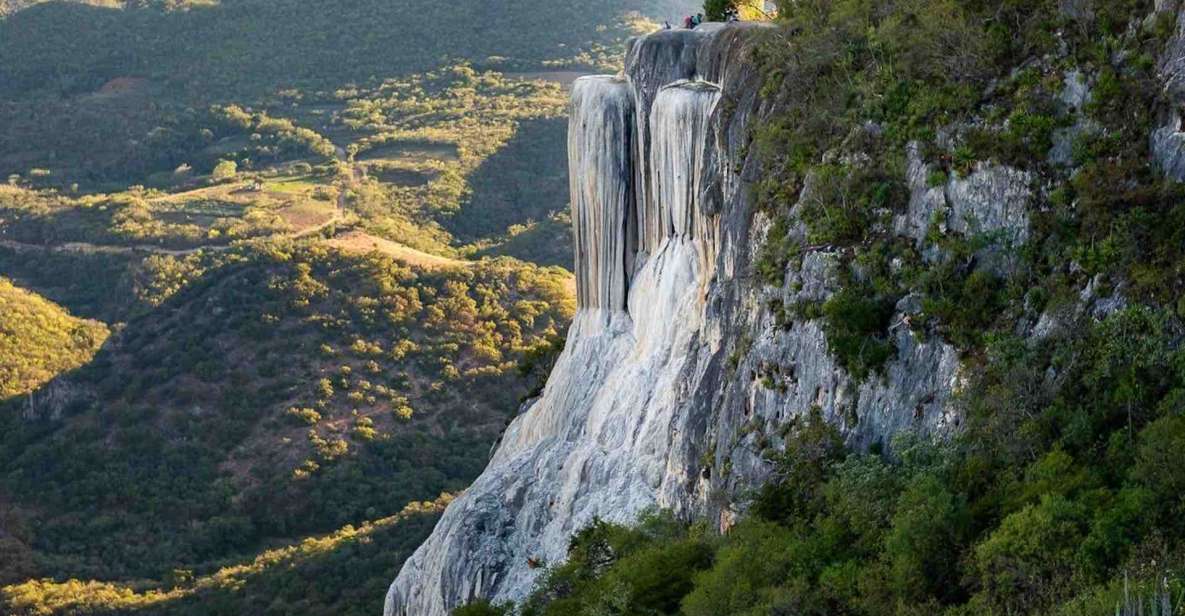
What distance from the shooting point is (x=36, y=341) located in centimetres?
7050

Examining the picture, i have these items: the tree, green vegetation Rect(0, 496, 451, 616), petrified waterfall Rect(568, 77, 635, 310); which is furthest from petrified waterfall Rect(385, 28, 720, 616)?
the tree

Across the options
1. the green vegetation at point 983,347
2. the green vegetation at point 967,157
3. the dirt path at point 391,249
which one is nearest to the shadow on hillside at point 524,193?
the dirt path at point 391,249

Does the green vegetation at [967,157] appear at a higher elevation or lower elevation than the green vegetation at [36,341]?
higher

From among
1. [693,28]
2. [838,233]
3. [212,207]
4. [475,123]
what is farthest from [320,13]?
[838,233]

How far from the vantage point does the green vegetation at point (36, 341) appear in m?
65.9

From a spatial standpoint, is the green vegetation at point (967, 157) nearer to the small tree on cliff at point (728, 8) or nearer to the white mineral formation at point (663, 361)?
the white mineral formation at point (663, 361)

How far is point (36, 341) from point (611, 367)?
49.7m

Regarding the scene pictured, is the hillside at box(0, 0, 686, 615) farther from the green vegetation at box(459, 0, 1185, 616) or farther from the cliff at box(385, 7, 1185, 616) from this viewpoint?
the green vegetation at box(459, 0, 1185, 616)

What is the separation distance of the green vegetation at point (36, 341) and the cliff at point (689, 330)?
40.8 meters

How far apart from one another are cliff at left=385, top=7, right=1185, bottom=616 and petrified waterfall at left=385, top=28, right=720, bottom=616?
4 centimetres

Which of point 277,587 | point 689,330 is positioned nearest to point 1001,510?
point 689,330

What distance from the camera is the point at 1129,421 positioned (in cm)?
1625

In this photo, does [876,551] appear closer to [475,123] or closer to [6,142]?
[475,123]

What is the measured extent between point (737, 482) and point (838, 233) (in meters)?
3.26
